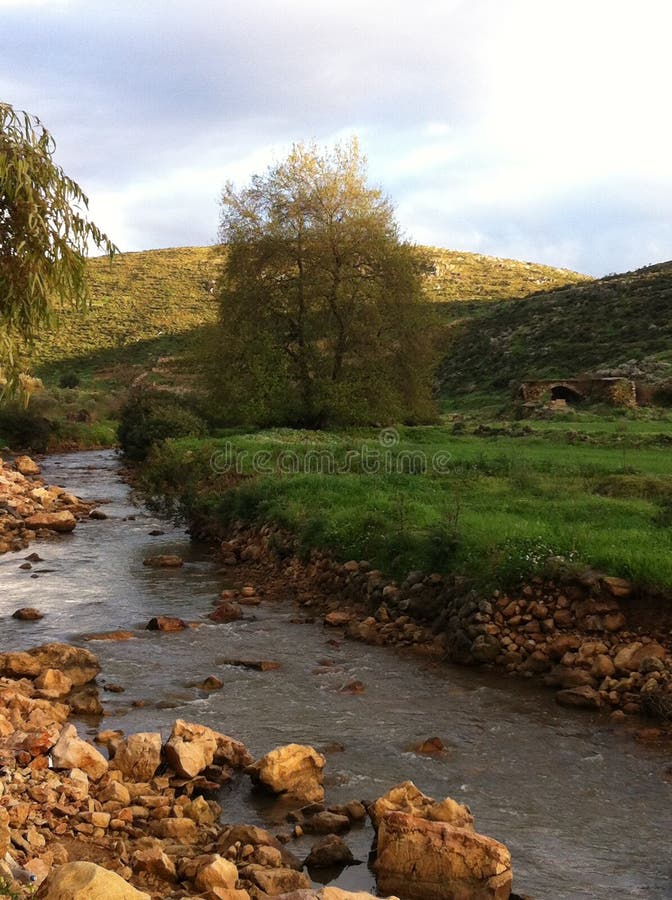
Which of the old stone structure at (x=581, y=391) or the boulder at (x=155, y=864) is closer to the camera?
the boulder at (x=155, y=864)

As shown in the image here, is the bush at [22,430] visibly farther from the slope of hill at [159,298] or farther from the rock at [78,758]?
the rock at [78,758]

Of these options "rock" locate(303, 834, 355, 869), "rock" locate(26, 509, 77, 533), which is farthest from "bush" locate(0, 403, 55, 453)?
"rock" locate(303, 834, 355, 869)

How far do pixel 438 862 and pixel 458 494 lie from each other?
440 inches

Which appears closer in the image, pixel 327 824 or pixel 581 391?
pixel 327 824

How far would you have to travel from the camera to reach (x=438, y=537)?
13234 mm

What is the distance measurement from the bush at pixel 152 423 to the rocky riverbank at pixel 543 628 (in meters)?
19.2

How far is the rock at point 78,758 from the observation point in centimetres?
744

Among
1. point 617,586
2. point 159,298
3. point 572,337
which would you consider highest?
point 159,298

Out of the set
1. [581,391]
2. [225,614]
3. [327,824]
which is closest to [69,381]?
[581,391]

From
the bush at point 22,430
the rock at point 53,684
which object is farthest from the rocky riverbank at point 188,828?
the bush at point 22,430

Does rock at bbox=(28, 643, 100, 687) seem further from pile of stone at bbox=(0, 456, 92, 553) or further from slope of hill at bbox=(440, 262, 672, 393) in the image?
slope of hill at bbox=(440, 262, 672, 393)

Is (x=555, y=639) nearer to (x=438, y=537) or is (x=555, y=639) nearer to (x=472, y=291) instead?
(x=438, y=537)

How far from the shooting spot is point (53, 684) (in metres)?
10.1

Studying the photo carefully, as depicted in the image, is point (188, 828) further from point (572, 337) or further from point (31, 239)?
point (572, 337)
